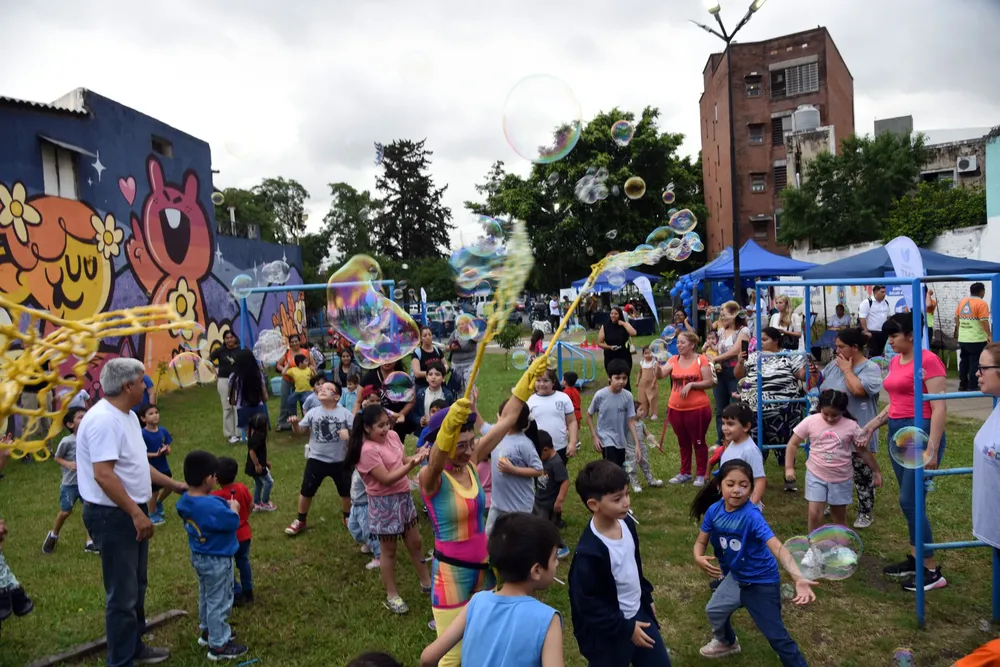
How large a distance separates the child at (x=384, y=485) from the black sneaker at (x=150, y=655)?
1.50 meters

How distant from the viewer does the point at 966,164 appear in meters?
27.8

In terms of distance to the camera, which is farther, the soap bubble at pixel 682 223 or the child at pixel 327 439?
the soap bubble at pixel 682 223

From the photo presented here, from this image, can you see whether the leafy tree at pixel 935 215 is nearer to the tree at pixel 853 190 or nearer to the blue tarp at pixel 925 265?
the tree at pixel 853 190

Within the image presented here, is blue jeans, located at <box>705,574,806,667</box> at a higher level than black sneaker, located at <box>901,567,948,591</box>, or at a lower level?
higher

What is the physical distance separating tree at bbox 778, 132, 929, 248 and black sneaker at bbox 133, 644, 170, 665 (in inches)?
1177

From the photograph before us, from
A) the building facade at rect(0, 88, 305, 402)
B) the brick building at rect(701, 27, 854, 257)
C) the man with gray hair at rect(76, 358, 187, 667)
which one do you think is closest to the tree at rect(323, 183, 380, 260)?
the brick building at rect(701, 27, 854, 257)

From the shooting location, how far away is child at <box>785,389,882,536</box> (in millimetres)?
5219

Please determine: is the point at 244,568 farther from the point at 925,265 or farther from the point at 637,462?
the point at 925,265

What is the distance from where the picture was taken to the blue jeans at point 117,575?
385 centimetres

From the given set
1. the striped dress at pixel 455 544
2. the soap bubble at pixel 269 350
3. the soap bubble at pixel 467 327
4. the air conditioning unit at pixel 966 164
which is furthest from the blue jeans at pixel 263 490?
the air conditioning unit at pixel 966 164

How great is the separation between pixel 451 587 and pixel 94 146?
15.0 meters

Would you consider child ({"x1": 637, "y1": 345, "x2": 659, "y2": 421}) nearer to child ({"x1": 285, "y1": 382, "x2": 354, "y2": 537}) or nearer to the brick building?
child ({"x1": 285, "y1": 382, "x2": 354, "y2": 537})

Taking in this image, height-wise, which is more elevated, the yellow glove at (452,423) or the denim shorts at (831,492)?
the yellow glove at (452,423)

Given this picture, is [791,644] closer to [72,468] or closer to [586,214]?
[72,468]
